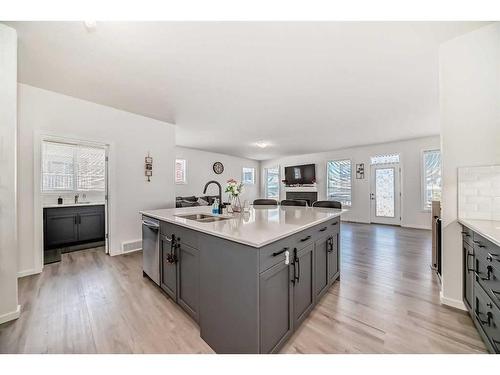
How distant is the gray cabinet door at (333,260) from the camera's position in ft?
7.17

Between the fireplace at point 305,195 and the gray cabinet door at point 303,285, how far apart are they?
6.22 meters

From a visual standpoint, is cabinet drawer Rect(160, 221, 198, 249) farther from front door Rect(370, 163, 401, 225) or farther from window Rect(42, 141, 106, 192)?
front door Rect(370, 163, 401, 225)

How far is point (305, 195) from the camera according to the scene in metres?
8.05

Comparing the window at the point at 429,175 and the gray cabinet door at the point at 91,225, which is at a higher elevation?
the window at the point at 429,175

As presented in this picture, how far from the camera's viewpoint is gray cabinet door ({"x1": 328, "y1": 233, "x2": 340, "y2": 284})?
2.19 m

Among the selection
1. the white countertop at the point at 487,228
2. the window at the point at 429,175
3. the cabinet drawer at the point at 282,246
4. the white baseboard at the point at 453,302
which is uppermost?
the window at the point at 429,175

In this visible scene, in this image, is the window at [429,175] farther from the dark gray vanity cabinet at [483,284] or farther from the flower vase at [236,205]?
the flower vase at [236,205]

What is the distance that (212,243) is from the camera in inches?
55.6

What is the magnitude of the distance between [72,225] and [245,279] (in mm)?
4452

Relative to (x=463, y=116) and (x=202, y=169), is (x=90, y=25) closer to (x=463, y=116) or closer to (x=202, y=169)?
(x=463, y=116)

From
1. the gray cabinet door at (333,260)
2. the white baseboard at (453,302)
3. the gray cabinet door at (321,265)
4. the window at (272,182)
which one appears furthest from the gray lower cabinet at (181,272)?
the window at (272,182)

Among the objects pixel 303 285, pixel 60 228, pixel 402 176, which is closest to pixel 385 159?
pixel 402 176

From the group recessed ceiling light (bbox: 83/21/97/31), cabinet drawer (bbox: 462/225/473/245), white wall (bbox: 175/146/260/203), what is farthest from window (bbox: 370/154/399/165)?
recessed ceiling light (bbox: 83/21/97/31)
